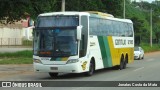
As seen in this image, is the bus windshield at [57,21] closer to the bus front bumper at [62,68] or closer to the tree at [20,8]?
the bus front bumper at [62,68]

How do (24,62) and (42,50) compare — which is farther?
(24,62)

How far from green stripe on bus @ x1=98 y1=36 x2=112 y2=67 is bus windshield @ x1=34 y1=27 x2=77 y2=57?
347cm

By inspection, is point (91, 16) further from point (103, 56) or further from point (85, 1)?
point (85, 1)

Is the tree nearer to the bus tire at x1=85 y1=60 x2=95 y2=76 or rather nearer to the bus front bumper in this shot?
the bus tire at x1=85 y1=60 x2=95 y2=76

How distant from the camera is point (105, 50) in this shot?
25844 millimetres

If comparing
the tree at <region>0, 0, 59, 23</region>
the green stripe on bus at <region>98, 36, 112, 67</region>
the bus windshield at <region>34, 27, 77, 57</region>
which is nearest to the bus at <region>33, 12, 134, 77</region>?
the bus windshield at <region>34, 27, 77, 57</region>

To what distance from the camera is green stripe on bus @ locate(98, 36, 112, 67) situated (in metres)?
25.1

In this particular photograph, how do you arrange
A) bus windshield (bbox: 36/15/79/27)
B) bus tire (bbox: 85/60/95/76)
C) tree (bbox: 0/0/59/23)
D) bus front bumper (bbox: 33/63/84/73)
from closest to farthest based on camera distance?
bus front bumper (bbox: 33/63/84/73) < bus windshield (bbox: 36/15/79/27) < bus tire (bbox: 85/60/95/76) < tree (bbox: 0/0/59/23)

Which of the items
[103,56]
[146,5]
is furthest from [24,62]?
[146,5]

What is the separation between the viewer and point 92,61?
77.0 feet

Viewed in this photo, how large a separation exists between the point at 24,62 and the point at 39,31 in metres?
11.6

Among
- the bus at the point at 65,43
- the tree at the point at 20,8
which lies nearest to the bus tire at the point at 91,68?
the bus at the point at 65,43

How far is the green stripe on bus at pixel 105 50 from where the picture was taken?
2514cm

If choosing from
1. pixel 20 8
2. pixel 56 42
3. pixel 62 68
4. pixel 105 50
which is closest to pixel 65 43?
pixel 56 42
